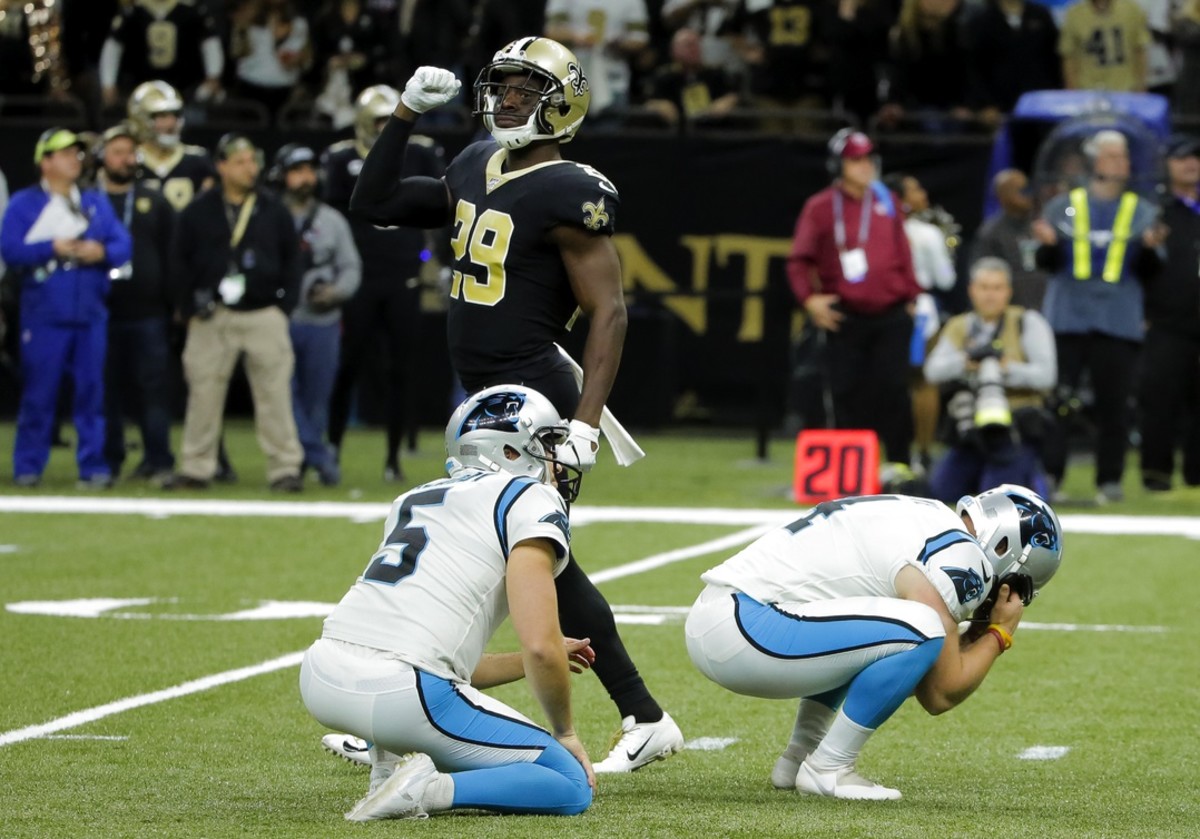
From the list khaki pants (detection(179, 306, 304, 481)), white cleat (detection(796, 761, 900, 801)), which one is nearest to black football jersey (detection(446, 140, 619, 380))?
white cleat (detection(796, 761, 900, 801))

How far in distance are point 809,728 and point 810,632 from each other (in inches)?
14.6

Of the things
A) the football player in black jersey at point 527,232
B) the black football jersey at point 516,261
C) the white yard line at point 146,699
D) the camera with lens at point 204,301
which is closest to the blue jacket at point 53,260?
the camera with lens at point 204,301

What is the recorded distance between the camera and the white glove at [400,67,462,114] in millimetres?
6035

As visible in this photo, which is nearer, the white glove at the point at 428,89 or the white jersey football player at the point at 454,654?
the white jersey football player at the point at 454,654

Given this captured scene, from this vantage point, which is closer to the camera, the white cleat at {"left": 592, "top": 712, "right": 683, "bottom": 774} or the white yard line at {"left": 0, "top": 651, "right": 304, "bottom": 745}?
the white cleat at {"left": 592, "top": 712, "right": 683, "bottom": 774}

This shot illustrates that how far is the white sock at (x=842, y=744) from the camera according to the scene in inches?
209

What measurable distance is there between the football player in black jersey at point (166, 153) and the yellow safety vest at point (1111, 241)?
5229mm

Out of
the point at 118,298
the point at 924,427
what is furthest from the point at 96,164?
the point at 924,427

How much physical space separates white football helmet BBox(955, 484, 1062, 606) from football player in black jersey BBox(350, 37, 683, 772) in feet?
3.57

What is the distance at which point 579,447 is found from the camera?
5523mm

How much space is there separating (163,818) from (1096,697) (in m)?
3.38

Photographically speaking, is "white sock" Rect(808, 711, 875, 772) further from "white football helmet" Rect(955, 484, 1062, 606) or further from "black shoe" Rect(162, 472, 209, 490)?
"black shoe" Rect(162, 472, 209, 490)

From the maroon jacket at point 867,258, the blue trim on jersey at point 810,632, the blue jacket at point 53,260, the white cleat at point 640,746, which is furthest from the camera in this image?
the blue jacket at point 53,260

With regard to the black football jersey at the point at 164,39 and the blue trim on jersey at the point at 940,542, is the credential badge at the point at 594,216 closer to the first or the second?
the blue trim on jersey at the point at 940,542
